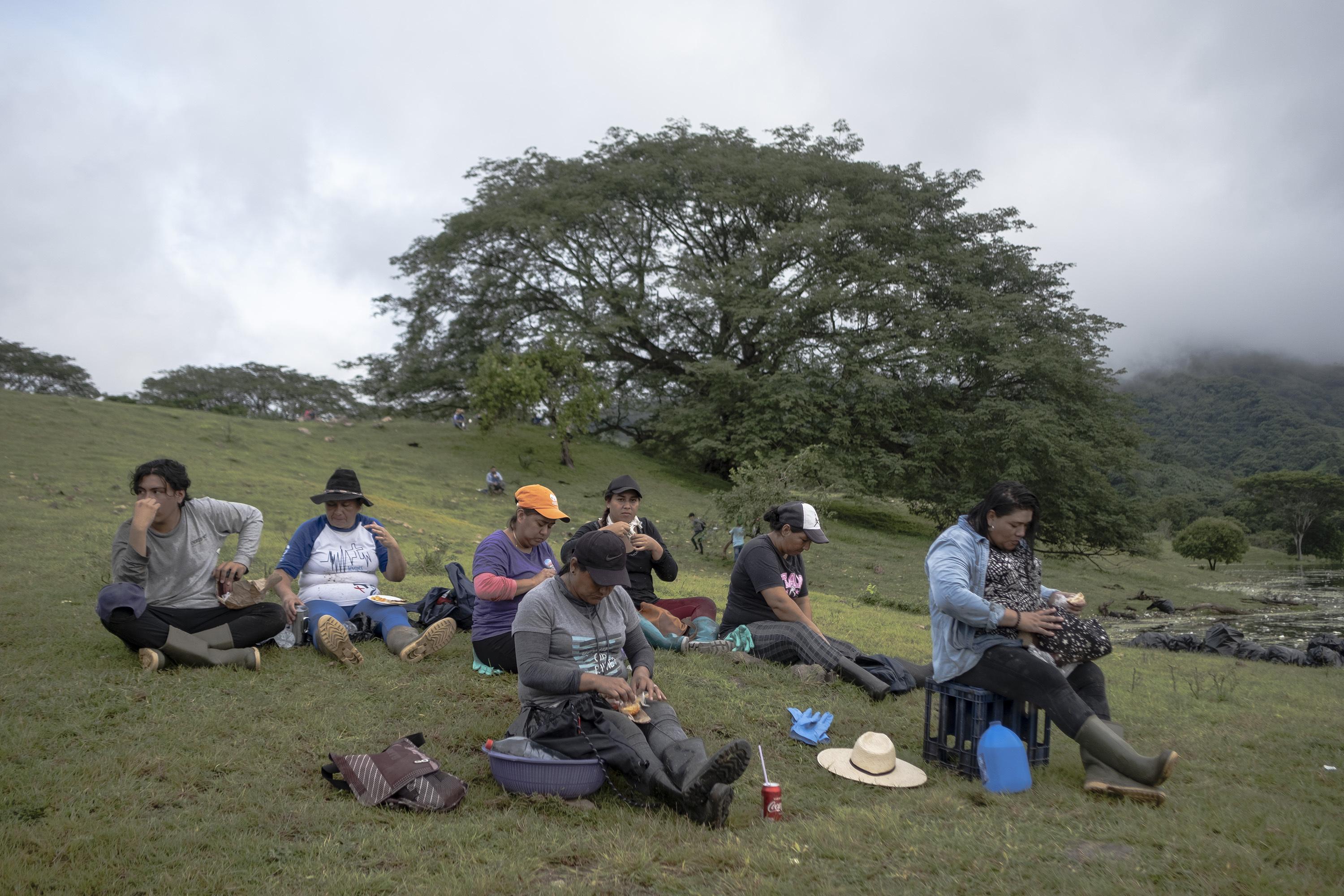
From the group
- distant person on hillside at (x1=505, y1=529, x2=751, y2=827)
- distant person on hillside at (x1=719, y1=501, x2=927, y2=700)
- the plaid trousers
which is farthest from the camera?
the plaid trousers

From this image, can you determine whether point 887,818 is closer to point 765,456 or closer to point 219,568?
point 219,568

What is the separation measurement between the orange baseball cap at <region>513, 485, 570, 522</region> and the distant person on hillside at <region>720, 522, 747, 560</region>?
37.4ft

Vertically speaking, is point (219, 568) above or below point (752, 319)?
below

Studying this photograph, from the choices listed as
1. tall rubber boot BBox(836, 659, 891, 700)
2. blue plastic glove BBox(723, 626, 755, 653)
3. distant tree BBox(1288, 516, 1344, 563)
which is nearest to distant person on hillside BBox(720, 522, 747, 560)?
blue plastic glove BBox(723, 626, 755, 653)

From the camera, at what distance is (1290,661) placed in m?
11.4

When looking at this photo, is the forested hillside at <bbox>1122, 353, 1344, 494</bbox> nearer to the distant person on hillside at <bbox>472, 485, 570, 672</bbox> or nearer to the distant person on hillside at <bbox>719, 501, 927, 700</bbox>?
the distant person on hillside at <bbox>719, 501, 927, 700</bbox>

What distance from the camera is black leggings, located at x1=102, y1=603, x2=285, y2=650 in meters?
5.76

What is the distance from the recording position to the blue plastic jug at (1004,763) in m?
4.55

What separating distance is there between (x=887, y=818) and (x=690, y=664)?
9.33 feet

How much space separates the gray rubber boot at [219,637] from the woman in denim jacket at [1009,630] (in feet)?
16.3

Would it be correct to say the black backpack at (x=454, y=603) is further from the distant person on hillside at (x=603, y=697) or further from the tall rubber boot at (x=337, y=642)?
the distant person on hillside at (x=603, y=697)

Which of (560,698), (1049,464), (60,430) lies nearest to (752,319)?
(1049,464)

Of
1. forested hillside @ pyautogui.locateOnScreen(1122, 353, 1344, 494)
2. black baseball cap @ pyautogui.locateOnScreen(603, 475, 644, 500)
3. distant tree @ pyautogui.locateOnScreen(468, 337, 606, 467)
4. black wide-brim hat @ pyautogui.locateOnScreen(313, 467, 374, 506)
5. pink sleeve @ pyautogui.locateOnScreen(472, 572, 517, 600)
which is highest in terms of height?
forested hillside @ pyautogui.locateOnScreen(1122, 353, 1344, 494)

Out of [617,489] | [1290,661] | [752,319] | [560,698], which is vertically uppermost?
[752,319]
